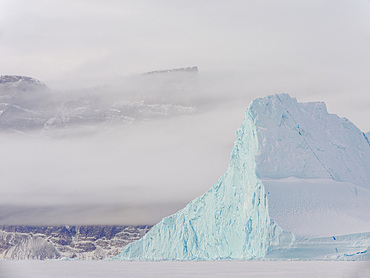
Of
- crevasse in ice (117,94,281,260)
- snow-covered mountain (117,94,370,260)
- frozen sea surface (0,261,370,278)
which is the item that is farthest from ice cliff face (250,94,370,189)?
frozen sea surface (0,261,370,278)

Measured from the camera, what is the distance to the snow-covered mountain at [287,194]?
41.2 meters

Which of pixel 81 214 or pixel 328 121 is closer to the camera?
pixel 328 121

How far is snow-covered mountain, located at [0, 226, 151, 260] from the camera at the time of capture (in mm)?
169250

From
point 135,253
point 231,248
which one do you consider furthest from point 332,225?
point 135,253

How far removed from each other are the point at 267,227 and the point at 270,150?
197 inches

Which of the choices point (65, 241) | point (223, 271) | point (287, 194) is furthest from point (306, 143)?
point (65, 241)

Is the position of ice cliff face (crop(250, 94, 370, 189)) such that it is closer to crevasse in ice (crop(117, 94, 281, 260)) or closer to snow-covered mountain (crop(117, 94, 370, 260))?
snow-covered mountain (crop(117, 94, 370, 260))

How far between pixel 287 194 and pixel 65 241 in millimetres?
140843

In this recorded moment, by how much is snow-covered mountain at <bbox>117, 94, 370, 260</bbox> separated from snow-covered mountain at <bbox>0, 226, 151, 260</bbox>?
405 ft

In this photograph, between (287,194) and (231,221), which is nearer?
(287,194)

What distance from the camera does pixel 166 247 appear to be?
5231 cm

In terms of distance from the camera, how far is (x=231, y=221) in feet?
150

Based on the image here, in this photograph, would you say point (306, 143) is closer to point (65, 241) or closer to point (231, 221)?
point (231, 221)

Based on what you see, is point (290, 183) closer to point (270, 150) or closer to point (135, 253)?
point (270, 150)
